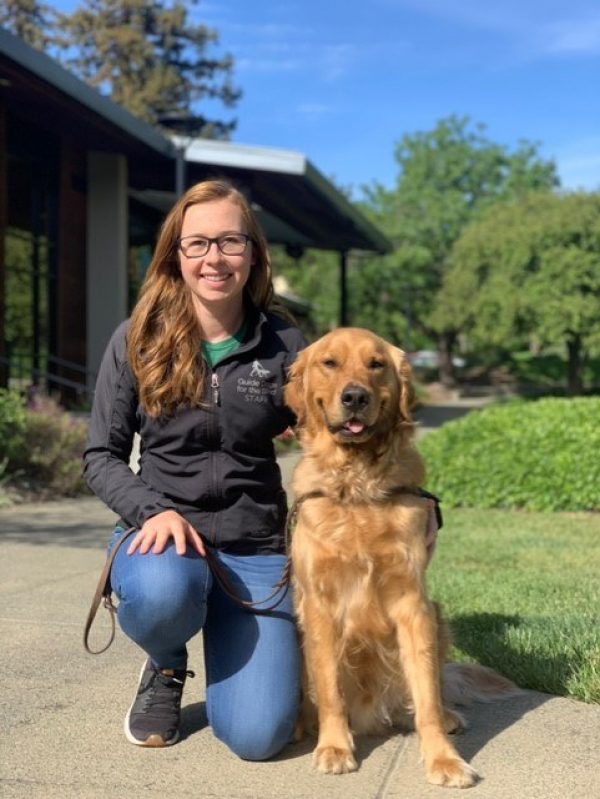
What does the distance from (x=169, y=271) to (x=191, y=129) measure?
11.1 meters

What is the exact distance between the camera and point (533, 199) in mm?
30938

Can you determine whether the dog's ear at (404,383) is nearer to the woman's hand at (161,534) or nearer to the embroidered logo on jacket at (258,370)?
the embroidered logo on jacket at (258,370)

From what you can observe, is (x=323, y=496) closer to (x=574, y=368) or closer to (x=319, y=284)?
(x=574, y=368)

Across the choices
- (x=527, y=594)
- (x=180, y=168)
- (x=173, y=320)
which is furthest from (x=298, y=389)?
(x=180, y=168)

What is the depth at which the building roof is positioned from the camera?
11.2m

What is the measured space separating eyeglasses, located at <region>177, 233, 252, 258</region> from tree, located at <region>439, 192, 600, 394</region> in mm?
25571

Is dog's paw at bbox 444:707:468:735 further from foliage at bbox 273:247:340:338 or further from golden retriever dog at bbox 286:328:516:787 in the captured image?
foliage at bbox 273:247:340:338

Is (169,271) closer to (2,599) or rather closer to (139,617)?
(139,617)

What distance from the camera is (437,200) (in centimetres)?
4625

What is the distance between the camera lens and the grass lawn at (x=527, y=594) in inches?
153

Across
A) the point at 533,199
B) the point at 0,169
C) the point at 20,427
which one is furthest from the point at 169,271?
the point at 533,199

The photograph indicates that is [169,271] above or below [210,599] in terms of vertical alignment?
above

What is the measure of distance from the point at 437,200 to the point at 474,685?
44472 millimetres

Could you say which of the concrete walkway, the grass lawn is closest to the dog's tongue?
the concrete walkway
